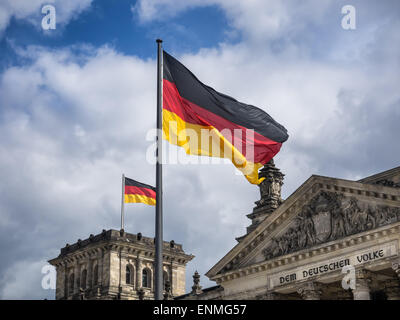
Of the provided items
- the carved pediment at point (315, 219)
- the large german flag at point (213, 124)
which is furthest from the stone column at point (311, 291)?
the large german flag at point (213, 124)

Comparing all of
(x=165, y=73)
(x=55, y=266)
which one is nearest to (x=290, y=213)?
(x=165, y=73)

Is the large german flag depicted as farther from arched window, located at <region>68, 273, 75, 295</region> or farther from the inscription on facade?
arched window, located at <region>68, 273, 75, 295</region>

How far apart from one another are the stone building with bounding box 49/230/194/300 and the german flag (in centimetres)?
2196

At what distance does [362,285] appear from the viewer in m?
38.1

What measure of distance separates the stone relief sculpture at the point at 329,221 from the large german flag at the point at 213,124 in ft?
54.3

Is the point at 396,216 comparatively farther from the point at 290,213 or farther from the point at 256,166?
the point at 256,166

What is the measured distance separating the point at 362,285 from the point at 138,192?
2754 cm

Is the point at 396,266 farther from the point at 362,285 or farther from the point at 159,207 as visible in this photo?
the point at 159,207

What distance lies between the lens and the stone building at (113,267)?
80.6 meters

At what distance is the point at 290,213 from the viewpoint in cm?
4312

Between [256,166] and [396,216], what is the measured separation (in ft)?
56.9

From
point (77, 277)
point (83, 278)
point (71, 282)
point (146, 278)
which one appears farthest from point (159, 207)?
point (71, 282)

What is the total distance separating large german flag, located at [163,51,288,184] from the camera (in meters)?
20.7

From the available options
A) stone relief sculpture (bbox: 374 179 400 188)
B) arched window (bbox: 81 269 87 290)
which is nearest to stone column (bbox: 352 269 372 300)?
stone relief sculpture (bbox: 374 179 400 188)
